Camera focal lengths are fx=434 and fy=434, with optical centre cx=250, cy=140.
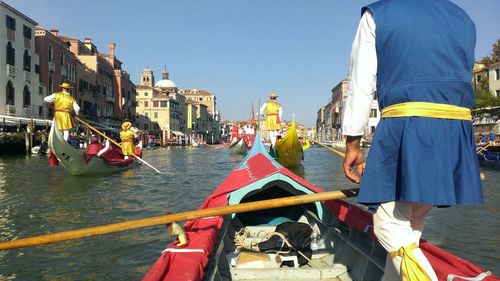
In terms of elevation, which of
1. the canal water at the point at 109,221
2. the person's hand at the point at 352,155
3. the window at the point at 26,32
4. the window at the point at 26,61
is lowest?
the canal water at the point at 109,221

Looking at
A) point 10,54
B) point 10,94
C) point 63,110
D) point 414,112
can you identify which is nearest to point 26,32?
point 10,54

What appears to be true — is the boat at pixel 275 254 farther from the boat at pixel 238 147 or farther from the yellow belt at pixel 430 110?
the boat at pixel 238 147

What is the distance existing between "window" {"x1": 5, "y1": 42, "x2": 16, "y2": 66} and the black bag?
26471 millimetres

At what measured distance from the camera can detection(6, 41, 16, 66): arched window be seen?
2533 cm

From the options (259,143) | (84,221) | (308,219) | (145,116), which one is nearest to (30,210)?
(84,221)

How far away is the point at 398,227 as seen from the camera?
62.6 inches

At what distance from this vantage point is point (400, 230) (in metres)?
1.59

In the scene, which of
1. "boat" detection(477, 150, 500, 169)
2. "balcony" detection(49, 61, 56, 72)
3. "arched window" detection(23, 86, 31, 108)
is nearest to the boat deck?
"boat" detection(477, 150, 500, 169)

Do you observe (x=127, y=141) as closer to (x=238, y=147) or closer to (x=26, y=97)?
(x=238, y=147)

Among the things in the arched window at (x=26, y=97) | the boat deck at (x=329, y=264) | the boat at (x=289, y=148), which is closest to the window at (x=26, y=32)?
the arched window at (x=26, y=97)

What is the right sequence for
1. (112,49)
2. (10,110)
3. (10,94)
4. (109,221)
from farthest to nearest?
(112,49)
(10,94)
(10,110)
(109,221)

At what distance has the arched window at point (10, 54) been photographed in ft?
83.1

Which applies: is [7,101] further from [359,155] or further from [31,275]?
[359,155]

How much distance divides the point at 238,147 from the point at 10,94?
45.1ft
